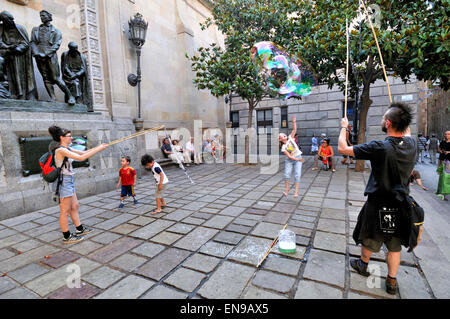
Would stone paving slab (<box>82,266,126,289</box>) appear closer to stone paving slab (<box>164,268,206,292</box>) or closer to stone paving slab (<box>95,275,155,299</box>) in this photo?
stone paving slab (<box>95,275,155,299</box>)

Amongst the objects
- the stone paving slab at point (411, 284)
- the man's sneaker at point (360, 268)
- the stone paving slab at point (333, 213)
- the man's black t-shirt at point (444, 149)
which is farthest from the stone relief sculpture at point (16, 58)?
the man's black t-shirt at point (444, 149)

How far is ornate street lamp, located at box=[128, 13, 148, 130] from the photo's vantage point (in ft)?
31.1

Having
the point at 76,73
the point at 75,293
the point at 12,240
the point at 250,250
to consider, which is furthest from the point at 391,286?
the point at 76,73

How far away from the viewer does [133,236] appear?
4.14 m

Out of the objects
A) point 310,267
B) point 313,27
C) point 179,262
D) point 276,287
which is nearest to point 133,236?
point 179,262

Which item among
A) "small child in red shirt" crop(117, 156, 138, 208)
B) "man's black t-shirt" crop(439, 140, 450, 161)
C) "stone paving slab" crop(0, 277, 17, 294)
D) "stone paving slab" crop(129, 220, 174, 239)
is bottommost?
"stone paving slab" crop(0, 277, 17, 294)

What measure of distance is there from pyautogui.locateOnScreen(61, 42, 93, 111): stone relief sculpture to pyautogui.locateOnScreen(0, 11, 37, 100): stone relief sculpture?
1040mm

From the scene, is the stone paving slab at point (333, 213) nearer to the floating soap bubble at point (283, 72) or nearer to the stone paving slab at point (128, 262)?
the stone paving slab at point (128, 262)

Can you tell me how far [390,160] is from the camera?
2.34 m

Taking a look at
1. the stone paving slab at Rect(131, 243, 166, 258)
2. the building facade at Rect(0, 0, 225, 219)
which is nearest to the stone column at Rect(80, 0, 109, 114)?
the building facade at Rect(0, 0, 225, 219)

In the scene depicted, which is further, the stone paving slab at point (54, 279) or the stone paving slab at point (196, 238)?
the stone paving slab at point (196, 238)

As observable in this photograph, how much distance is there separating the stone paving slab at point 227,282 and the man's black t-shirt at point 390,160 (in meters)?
1.87

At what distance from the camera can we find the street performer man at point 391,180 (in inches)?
92.1

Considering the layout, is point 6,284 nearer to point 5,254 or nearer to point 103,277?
point 5,254
